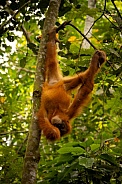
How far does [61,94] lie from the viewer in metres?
3.56

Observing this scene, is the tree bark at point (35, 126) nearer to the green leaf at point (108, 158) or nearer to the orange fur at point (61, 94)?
the orange fur at point (61, 94)

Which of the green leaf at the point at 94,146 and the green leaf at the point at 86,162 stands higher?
the green leaf at the point at 94,146

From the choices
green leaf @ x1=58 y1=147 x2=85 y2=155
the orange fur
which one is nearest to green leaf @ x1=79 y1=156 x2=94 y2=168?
green leaf @ x1=58 y1=147 x2=85 y2=155

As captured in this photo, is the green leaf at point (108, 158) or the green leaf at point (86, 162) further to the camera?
the green leaf at point (108, 158)

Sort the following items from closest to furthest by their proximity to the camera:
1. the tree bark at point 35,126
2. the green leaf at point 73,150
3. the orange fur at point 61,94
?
the tree bark at point 35,126
the green leaf at point 73,150
the orange fur at point 61,94

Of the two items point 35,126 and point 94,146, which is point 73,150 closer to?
point 94,146

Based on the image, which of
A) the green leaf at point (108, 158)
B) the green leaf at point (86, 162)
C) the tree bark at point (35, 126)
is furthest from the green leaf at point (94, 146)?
the tree bark at point (35, 126)

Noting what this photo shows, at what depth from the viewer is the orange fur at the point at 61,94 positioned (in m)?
3.10

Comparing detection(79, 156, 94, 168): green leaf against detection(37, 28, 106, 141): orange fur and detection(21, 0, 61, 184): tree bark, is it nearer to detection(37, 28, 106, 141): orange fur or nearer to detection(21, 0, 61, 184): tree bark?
detection(21, 0, 61, 184): tree bark

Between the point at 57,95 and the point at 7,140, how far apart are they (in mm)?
2081

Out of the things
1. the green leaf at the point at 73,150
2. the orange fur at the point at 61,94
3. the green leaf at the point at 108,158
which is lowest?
the green leaf at the point at 108,158

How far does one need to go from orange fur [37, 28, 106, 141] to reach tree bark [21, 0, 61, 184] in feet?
0.38

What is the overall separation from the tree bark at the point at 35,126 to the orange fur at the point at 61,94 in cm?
Result: 11

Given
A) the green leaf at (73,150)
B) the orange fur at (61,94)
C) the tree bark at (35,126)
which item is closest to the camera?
the tree bark at (35,126)
